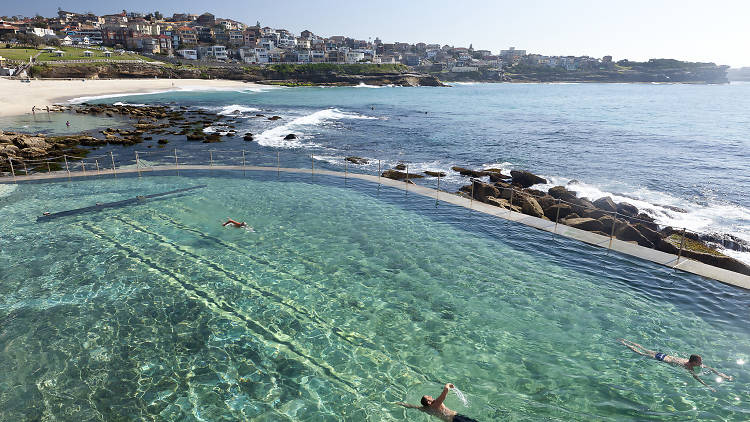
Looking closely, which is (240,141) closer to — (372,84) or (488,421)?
(488,421)

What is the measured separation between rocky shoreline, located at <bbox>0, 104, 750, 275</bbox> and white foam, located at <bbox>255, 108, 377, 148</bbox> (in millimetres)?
1735

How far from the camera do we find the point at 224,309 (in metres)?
10.3

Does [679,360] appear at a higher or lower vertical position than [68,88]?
lower

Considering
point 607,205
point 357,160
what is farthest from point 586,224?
point 357,160

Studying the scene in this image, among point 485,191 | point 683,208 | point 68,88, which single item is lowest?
point 683,208

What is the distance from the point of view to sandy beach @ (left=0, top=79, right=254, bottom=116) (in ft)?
194

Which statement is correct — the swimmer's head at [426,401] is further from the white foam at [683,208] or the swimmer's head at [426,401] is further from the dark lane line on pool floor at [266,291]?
the white foam at [683,208]

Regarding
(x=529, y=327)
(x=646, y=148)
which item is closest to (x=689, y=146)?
(x=646, y=148)

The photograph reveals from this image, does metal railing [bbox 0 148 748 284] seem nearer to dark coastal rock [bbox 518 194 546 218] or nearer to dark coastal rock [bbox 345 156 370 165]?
dark coastal rock [bbox 518 194 546 218]

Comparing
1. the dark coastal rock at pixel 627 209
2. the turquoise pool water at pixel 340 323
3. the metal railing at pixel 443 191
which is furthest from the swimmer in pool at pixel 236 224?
the dark coastal rock at pixel 627 209

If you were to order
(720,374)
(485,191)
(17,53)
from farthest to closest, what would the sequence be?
(17,53)
(485,191)
(720,374)

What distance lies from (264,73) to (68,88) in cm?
6907

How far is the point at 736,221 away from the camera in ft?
69.6

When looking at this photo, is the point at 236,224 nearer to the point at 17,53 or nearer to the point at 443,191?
the point at 443,191
